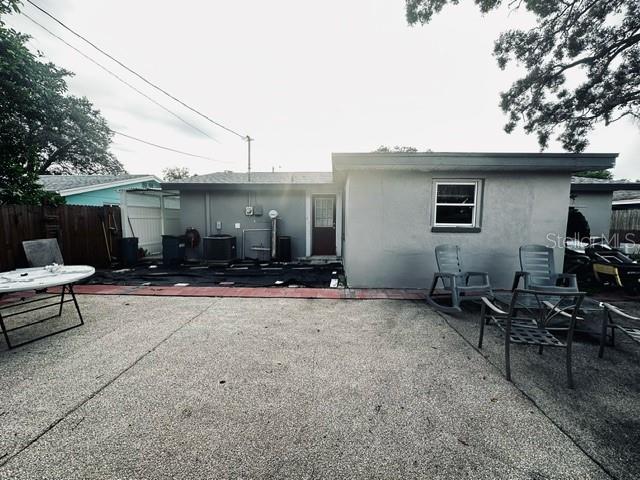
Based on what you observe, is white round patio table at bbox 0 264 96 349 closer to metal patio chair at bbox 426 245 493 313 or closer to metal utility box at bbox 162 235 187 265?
metal utility box at bbox 162 235 187 265

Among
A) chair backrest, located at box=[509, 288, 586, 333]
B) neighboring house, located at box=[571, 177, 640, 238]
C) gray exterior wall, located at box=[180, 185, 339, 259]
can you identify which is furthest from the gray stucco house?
neighboring house, located at box=[571, 177, 640, 238]

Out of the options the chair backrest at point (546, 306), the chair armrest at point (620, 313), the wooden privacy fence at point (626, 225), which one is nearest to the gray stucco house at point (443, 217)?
the chair backrest at point (546, 306)

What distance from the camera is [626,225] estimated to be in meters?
12.5

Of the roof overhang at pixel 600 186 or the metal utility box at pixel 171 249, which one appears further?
the roof overhang at pixel 600 186

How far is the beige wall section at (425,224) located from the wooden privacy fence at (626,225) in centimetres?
1062

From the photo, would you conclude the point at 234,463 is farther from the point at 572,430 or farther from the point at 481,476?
the point at 572,430

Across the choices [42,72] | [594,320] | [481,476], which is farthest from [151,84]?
[594,320]

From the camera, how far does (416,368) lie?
2650 mm

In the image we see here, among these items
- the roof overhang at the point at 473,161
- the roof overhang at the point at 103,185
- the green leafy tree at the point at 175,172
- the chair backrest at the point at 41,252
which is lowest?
the chair backrest at the point at 41,252

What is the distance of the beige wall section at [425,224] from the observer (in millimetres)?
5316

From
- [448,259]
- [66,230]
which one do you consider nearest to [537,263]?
[448,259]

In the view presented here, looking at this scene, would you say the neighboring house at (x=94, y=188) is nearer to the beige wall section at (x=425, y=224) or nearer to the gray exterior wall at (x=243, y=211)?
the gray exterior wall at (x=243, y=211)

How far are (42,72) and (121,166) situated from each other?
479 inches

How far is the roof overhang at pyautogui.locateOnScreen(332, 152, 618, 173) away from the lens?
4.79m
